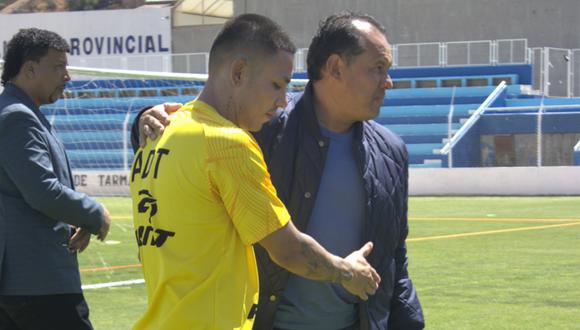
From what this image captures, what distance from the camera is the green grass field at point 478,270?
9.46 meters

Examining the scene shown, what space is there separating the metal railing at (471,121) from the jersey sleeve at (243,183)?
2474cm

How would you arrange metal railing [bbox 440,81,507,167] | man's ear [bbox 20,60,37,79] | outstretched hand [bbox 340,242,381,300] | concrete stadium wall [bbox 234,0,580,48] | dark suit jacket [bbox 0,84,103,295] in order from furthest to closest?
concrete stadium wall [bbox 234,0,580,48]
metal railing [bbox 440,81,507,167]
man's ear [bbox 20,60,37,79]
dark suit jacket [bbox 0,84,103,295]
outstretched hand [bbox 340,242,381,300]

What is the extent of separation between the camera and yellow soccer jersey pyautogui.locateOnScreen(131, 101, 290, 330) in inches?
137

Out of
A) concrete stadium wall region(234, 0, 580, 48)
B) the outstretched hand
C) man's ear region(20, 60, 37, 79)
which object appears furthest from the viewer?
concrete stadium wall region(234, 0, 580, 48)

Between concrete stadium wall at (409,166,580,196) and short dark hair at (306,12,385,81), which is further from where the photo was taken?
concrete stadium wall at (409,166,580,196)

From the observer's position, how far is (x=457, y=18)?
39.1m

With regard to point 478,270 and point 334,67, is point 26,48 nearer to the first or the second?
point 334,67

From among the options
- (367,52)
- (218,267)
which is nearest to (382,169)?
(367,52)

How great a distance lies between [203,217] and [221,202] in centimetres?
7

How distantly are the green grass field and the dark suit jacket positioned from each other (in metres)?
3.93

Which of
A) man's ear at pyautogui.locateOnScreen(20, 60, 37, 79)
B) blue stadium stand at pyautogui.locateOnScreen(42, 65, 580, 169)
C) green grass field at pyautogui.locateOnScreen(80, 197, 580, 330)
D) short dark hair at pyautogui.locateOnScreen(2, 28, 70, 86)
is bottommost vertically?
green grass field at pyautogui.locateOnScreen(80, 197, 580, 330)

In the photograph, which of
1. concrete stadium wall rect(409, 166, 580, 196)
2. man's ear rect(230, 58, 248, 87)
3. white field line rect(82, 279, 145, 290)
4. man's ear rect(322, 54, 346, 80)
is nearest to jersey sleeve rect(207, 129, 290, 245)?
man's ear rect(230, 58, 248, 87)

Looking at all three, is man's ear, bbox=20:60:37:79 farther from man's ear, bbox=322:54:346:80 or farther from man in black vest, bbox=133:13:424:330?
man's ear, bbox=322:54:346:80

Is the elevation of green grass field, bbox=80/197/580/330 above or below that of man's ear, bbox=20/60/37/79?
below
